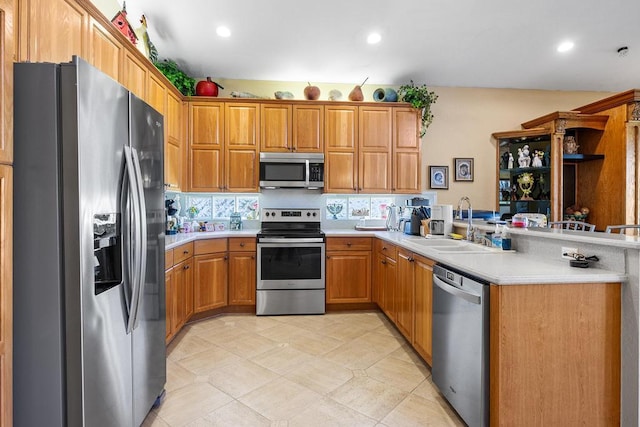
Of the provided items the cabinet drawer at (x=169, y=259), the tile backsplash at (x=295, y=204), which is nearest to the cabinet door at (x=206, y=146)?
the tile backsplash at (x=295, y=204)

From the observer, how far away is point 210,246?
10.9 feet

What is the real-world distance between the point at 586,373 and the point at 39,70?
2651mm

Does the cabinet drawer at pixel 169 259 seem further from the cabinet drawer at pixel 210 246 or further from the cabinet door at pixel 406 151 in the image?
the cabinet door at pixel 406 151

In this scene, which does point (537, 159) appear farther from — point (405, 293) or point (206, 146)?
point (206, 146)

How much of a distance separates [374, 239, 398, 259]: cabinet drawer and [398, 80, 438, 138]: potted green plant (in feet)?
5.09

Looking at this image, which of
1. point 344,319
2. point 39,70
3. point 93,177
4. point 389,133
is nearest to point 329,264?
point 344,319

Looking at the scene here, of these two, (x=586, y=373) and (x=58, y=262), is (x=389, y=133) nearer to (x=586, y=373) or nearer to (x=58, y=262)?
(x=586, y=373)

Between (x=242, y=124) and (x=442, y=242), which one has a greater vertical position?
(x=242, y=124)

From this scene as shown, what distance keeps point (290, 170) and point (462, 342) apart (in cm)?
262

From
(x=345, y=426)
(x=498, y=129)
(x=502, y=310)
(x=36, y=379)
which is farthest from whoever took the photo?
(x=498, y=129)

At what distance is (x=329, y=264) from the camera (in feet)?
11.7

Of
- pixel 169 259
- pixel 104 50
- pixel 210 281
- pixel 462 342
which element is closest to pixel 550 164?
pixel 462 342

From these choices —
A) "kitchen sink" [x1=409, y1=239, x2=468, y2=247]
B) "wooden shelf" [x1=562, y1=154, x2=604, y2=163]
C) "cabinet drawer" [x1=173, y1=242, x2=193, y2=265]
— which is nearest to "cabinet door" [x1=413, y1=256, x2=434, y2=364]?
"kitchen sink" [x1=409, y1=239, x2=468, y2=247]

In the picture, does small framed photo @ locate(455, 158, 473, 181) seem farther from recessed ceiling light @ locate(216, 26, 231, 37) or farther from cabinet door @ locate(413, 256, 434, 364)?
recessed ceiling light @ locate(216, 26, 231, 37)
